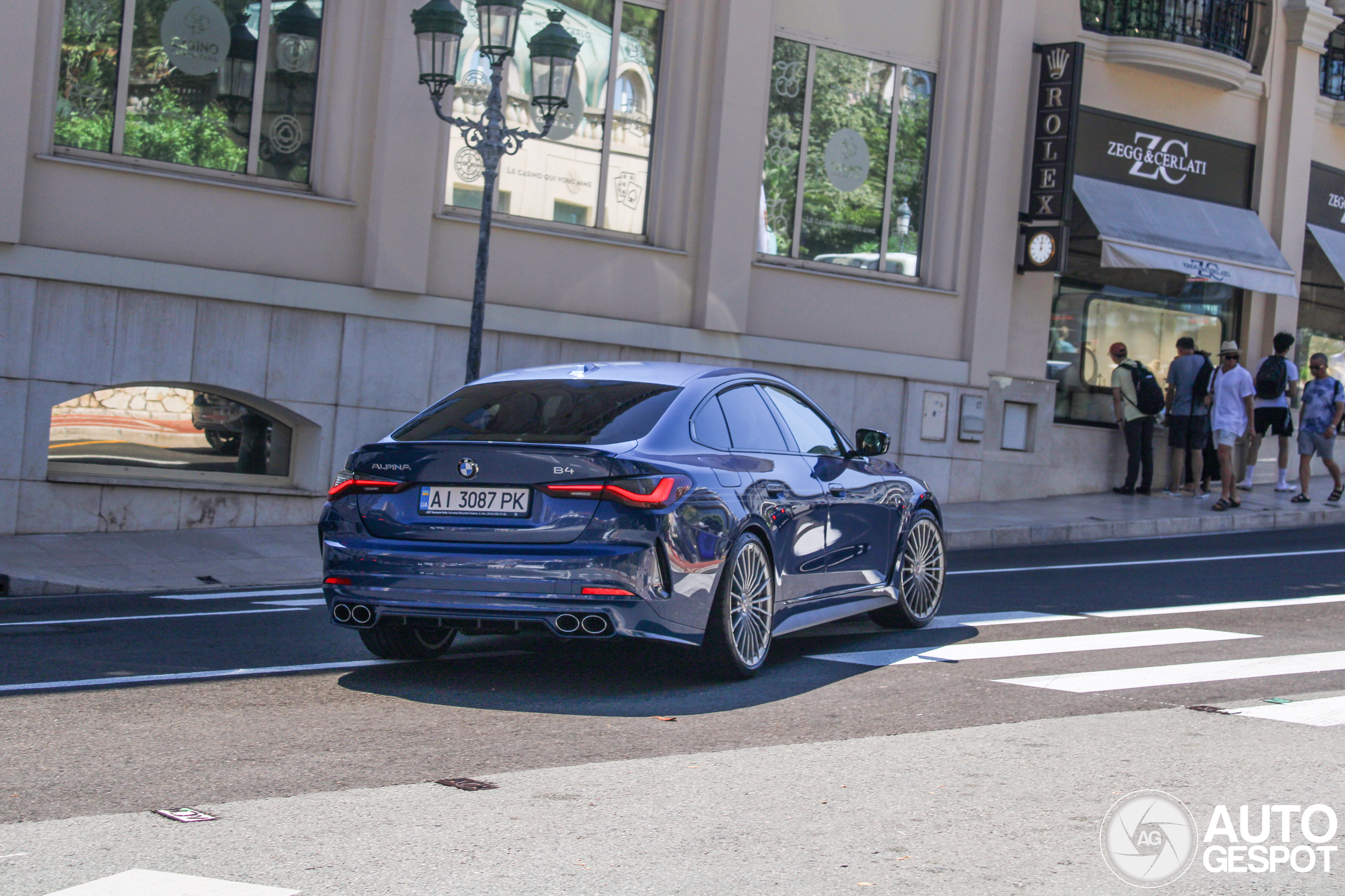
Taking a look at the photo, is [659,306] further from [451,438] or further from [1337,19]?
[1337,19]

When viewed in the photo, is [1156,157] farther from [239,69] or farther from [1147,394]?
[239,69]

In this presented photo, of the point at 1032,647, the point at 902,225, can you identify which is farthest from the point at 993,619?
the point at 902,225

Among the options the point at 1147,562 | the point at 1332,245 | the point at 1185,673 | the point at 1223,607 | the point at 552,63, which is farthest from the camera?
the point at 1332,245

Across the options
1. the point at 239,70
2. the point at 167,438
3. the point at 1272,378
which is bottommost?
the point at 167,438

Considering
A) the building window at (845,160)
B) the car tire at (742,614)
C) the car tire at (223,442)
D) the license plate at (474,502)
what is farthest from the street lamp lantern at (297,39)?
the car tire at (742,614)

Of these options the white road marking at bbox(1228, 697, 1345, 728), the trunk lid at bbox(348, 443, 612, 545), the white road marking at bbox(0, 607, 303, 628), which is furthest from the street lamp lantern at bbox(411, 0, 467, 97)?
the white road marking at bbox(1228, 697, 1345, 728)

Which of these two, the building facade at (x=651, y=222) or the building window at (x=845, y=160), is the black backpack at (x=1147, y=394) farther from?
the building window at (x=845, y=160)

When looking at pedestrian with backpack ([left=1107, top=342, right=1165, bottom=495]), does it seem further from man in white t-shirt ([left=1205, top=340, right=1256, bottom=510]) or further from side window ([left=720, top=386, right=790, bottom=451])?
side window ([left=720, top=386, right=790, bottom=451])

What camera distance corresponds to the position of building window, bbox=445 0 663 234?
15891 millimetres

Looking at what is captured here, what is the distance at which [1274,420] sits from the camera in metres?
18.8

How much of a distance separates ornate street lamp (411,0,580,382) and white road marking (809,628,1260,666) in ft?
17.9

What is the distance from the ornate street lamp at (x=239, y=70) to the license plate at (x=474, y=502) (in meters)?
9.23

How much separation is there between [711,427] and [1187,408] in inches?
528

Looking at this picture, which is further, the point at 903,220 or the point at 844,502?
the point at 903,220
